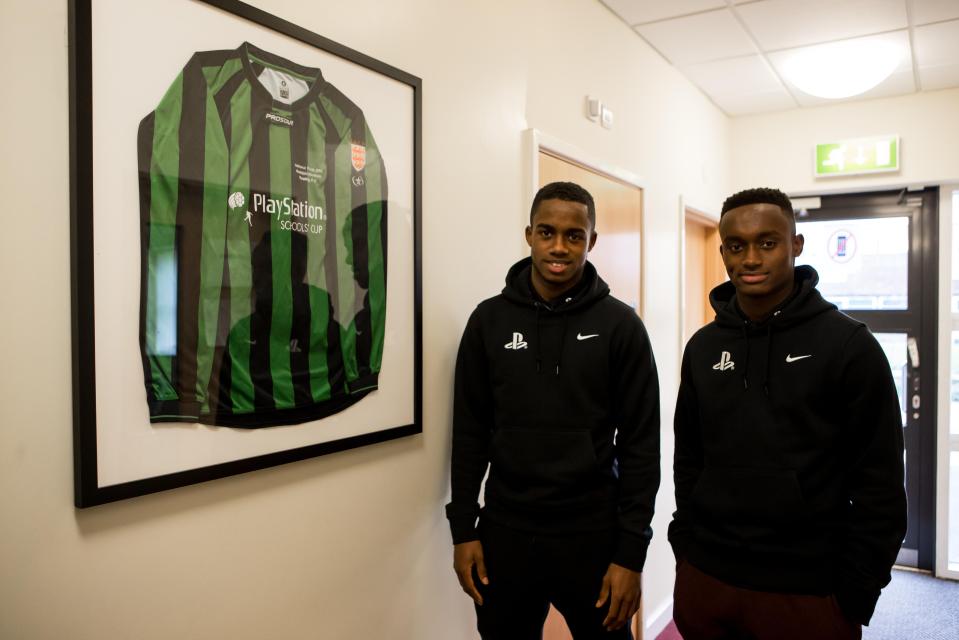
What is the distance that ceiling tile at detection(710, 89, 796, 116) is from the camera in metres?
3.62

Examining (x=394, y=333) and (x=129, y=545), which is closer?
(x=129, y=545)

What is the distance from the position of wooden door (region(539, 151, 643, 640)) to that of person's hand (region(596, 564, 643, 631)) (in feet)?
2.48

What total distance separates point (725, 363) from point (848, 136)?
2995mm

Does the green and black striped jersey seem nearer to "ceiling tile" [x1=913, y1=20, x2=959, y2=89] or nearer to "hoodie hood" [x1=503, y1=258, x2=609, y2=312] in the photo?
"hoodie hood" [x1=503, y1=258, x2=609, y2=312]

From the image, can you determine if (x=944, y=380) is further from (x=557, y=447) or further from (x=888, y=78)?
(x=557, y=447)

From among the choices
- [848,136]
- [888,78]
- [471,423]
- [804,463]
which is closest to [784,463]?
[804,463]

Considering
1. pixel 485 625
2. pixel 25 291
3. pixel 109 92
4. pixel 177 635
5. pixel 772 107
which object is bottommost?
pixel 485 625

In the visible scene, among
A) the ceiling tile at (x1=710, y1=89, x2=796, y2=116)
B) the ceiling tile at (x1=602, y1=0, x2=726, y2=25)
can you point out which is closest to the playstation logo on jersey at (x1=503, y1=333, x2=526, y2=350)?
the ceiling tile at (x1=602, y1=0, x2=726, y2=25)

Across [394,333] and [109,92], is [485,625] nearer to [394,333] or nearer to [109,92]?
[394,333]

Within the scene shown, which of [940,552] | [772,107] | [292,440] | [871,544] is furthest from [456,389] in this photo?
[940,552]

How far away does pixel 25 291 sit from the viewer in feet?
2.94

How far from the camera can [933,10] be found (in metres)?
2.52

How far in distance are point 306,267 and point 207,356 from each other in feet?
0.86

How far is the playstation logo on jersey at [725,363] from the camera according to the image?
1.48 meters
